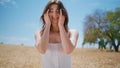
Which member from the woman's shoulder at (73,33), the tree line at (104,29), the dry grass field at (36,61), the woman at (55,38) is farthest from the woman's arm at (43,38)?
the tree line at (104,29)

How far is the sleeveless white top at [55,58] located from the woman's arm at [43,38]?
47 millimetres

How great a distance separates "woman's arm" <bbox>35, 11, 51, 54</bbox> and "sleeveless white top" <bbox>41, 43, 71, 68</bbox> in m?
0.05

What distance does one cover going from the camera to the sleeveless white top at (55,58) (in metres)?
1.97

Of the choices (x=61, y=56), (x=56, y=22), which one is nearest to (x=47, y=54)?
(x=61, y=56)

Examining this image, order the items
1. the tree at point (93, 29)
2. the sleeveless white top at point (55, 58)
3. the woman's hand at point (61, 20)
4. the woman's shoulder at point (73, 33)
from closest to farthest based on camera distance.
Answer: the sleeveless white top at point (55, 58), the woman's hand at point (61, 20), the woman's shoulder at point (73, 33), the tree at point (93, 29)

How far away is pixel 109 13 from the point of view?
2844 centimetres

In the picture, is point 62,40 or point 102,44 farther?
point 102,44

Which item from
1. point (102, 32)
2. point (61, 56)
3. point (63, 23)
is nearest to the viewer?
point (61, 56)

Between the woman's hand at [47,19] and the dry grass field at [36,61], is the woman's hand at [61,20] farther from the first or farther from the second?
the dry grass field at [36,61]

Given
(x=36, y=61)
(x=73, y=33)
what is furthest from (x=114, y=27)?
(x=73, y=33)

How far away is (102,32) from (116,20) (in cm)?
219

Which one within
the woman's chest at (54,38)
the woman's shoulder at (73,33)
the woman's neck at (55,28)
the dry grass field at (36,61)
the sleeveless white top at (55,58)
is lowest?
the dry grass field at (36,61)

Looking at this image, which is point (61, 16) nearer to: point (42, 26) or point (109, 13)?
point (42, 26)

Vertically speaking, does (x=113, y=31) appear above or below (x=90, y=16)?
below
